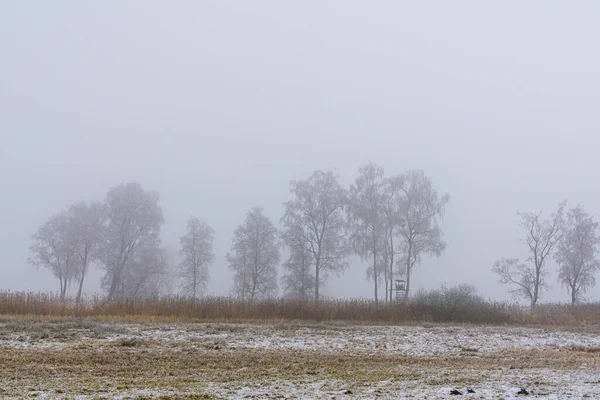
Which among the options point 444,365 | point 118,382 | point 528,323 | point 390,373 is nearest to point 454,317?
point 528,323

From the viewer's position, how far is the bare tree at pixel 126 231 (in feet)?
168

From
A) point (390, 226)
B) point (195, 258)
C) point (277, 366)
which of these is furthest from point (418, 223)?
point (277, 366)

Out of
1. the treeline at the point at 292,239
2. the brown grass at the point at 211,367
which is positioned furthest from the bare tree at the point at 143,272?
the brown grass at the point at 211,367

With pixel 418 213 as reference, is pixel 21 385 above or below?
below

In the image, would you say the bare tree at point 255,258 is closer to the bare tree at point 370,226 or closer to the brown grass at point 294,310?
the bare tree at point 370,226

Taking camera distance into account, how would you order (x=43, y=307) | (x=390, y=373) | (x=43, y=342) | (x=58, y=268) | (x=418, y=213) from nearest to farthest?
(x=390, y=373), (x=43, y=342), (x=43, y=307), (x=418, y=213), (x=58, y=268)

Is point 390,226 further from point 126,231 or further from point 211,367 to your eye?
point 211,367

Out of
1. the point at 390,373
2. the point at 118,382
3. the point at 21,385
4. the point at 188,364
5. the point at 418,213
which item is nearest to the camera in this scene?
the point at 21,385

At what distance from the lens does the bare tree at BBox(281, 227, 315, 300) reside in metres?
48.1

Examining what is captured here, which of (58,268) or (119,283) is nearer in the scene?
(119,283)

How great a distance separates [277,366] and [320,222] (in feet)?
134

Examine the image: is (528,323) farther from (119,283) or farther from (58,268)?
(58,268)

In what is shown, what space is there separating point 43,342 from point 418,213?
41149mm

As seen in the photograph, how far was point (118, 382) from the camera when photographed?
758cm
